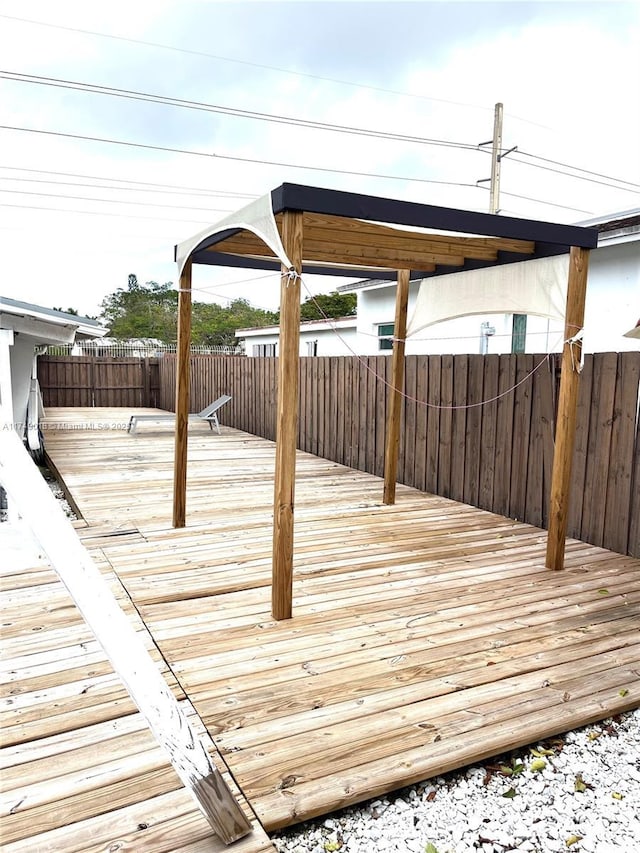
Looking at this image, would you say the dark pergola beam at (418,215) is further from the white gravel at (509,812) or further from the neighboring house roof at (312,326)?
the neighboring house roof at (312,326)

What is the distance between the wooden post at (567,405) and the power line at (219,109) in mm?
17203

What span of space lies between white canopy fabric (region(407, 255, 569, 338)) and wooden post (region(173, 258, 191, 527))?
1946 millimetres

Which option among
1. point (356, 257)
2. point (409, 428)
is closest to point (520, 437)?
point (409, 428)

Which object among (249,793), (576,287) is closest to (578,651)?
(249,793)

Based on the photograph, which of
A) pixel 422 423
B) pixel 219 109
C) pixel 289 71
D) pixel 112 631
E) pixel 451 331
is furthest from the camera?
pixel 289 71

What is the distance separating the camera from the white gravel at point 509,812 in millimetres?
1647

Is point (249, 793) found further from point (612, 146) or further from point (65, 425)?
point (612, 146)

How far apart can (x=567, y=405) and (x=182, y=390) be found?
2.64m

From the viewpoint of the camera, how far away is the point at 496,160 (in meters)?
16.5

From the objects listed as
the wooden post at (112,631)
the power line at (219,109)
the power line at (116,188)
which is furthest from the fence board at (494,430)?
the power line at (116,188)

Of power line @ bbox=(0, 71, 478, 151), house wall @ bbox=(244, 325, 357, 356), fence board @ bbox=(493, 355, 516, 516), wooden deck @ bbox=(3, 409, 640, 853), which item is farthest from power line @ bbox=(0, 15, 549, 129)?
wooden deck @ bbox=(3, 409, 640, 853)

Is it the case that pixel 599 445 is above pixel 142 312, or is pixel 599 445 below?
below

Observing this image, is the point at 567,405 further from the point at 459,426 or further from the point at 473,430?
the point at 459,426

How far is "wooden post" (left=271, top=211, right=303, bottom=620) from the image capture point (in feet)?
9.68
